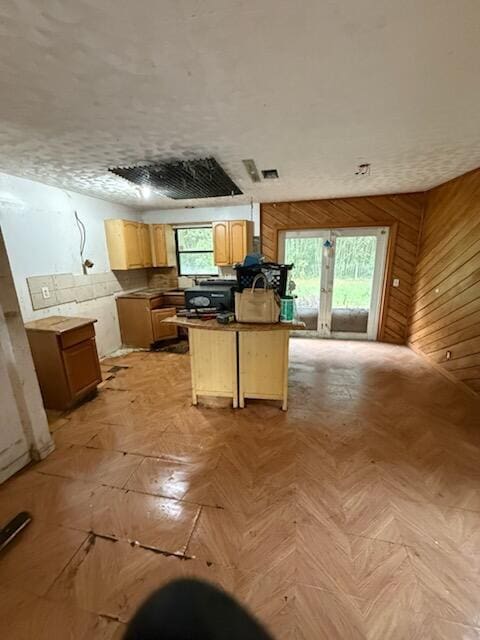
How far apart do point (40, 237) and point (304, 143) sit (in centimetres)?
321

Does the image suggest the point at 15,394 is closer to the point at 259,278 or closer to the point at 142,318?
the point at 259,278

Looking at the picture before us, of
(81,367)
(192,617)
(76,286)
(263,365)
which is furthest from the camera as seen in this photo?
(76,286)

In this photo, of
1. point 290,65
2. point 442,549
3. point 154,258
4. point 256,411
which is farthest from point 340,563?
point 154,258

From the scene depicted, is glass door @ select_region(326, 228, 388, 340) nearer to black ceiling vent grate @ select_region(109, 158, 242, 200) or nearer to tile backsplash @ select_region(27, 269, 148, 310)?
black ceiling vent grate @ select_region(109, 158, 242, 200)

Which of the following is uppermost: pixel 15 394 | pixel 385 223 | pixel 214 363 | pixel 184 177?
pixel 184 177

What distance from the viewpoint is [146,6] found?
978mm

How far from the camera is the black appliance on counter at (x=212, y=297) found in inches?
109

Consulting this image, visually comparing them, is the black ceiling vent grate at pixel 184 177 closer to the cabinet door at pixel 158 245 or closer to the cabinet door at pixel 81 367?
the cabinet door at pixel 158 245

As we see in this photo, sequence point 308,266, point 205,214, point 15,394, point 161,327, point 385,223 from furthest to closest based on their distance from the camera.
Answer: point 205,214 → point 308,266 → point 161,327 → point 385,223 → point 15,394

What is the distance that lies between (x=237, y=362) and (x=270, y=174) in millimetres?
2172

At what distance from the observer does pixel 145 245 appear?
4.93 m

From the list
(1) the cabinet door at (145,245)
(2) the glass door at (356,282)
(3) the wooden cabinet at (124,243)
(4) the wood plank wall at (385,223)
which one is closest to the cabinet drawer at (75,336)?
(3) the wooden cabinet at (124,243)

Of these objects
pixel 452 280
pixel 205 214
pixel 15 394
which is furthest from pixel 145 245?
pixel 452 280

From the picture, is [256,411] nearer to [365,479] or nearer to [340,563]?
[365,479]
